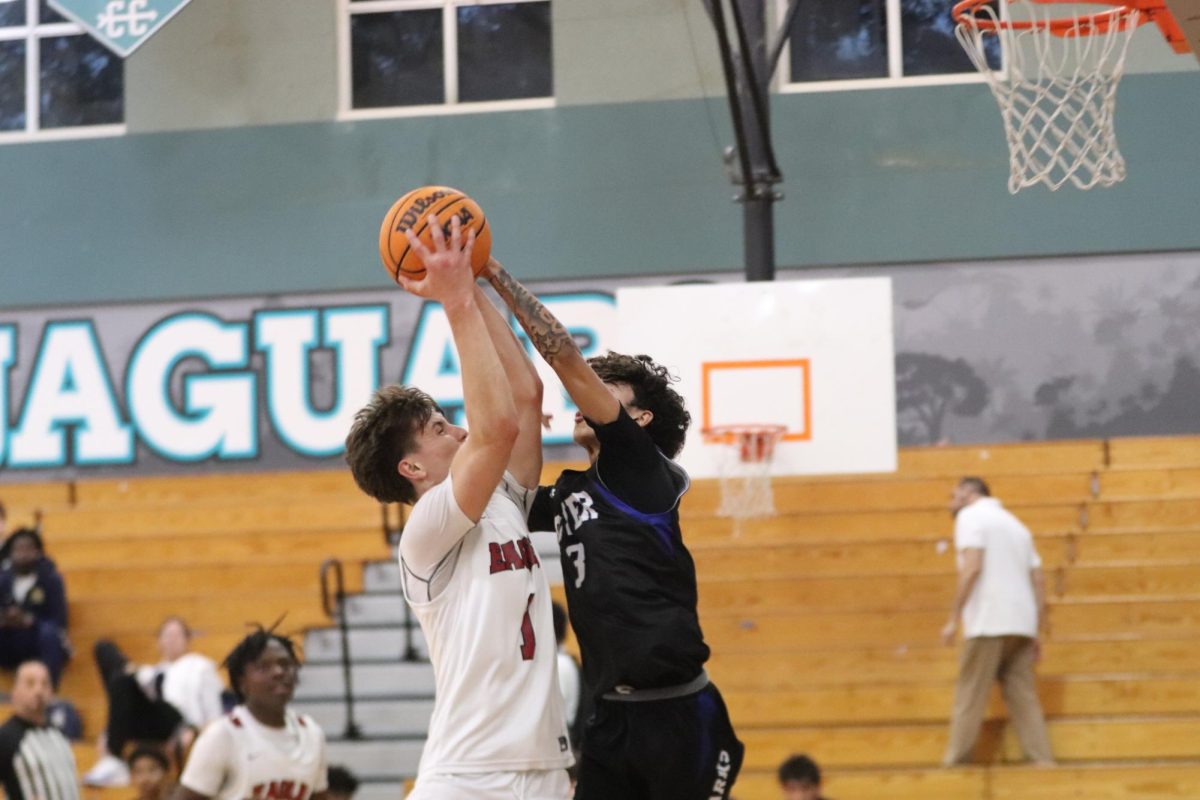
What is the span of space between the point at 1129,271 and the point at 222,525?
6.98 m

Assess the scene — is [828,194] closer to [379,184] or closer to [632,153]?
[632,153]

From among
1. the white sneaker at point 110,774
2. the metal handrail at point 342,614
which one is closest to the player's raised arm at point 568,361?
the white sneaker at point 110,774

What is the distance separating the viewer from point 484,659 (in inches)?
166

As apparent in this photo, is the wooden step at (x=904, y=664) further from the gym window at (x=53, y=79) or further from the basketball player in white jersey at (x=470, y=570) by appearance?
the gym window at (x=53, y=79)

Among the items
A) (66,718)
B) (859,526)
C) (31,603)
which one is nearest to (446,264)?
(66,718)

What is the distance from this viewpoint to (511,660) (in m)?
4.23

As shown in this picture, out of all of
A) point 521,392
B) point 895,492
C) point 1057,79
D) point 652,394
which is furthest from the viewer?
point 895,492

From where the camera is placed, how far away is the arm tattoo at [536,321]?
441 centimetres

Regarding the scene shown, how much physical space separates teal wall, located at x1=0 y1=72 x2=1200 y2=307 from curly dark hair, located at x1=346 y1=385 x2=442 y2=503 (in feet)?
30.4

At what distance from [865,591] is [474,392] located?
7902 millimetres

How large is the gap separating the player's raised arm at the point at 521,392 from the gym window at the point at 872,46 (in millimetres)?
9286

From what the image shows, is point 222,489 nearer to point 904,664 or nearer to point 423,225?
point 904,664

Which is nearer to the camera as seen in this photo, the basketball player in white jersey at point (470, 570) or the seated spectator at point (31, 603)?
the basketball player in white jersey at point (470, 570)

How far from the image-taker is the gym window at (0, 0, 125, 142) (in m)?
14.7
